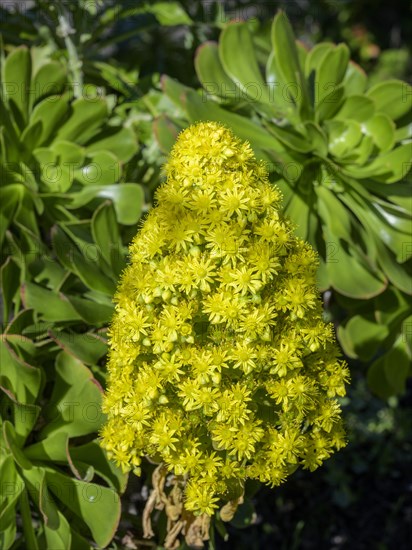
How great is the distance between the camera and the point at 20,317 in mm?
1705

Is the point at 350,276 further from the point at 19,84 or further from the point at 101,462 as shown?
the point at 19,84

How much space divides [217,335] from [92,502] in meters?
0.56

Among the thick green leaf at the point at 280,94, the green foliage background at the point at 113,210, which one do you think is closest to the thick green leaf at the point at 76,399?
the green foliage background at the point at 113,210

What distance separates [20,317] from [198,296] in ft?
1.87

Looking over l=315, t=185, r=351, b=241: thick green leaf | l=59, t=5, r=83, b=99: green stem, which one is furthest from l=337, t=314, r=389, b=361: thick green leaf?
l=59, t=5, r=83, b=99: green stem

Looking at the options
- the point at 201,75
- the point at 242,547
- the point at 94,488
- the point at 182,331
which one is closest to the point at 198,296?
the point at 182,331

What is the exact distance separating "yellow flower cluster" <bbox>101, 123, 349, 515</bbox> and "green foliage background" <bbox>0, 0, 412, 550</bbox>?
323 millimetres

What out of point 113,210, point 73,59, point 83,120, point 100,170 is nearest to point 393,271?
point 113,210

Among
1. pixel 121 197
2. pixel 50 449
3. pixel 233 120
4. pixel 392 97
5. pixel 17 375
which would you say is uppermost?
pixel 392 97

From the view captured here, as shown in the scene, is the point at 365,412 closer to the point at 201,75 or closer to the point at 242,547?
the point at 242,547

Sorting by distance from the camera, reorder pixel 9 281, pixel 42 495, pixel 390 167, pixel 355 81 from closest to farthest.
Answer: pixel 42 495 → pixel 9 281 → pixel 390 167 → pixel 355 81

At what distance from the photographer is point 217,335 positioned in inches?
51.3

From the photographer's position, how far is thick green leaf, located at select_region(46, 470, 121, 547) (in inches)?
62.6

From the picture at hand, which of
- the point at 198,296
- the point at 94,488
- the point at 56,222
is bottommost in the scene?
the point at 94,488
